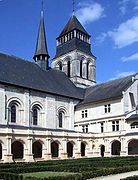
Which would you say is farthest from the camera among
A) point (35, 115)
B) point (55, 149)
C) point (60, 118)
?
point (60, 118)

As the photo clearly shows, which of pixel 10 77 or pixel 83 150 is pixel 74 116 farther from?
pixel 10 77

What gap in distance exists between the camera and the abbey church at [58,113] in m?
37.7

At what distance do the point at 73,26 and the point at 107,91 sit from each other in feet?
57.4

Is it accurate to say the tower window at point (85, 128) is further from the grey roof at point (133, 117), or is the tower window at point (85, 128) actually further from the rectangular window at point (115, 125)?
the grey roof at point (133, 117)

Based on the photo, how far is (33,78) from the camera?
144 ft

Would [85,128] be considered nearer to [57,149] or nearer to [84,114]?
[84,114]

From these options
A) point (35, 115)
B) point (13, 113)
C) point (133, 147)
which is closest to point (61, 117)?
point (35, 115)

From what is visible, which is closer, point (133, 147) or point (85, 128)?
point (133, 147)

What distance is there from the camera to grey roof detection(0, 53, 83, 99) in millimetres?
40250

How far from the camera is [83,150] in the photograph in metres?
45.7

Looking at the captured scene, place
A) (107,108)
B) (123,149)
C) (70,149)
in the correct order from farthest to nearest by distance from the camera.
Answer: (70,149), (107,108), (123,149)

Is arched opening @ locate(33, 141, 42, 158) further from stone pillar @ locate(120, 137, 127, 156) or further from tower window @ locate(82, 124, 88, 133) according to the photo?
stone pillar @ locate(120, 137, 127, 156)

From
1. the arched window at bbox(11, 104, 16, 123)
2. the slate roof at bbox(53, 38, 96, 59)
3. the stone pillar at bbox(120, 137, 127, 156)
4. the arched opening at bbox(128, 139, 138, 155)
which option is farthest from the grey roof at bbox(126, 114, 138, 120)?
the slate roof at bbox(53, 38, 96, 59)

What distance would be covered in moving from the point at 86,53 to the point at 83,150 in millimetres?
20278
